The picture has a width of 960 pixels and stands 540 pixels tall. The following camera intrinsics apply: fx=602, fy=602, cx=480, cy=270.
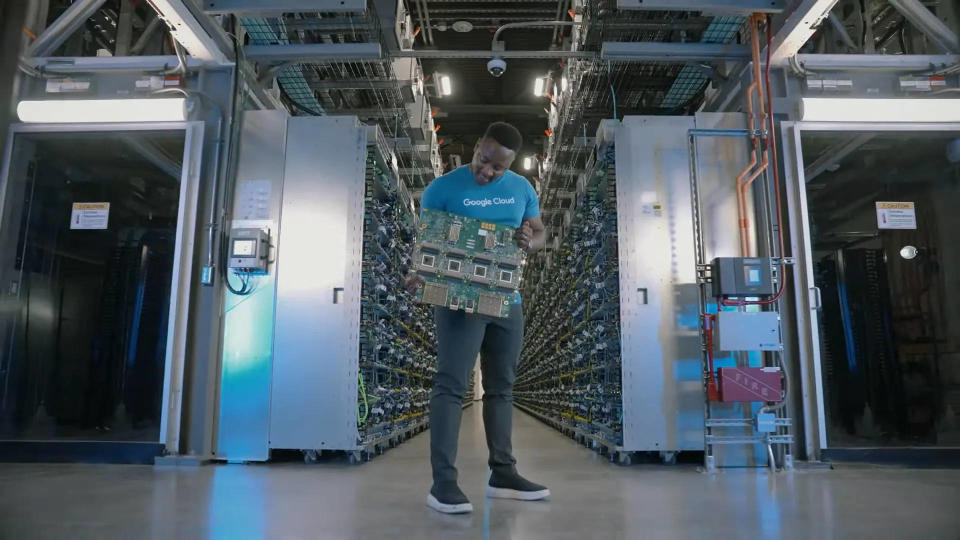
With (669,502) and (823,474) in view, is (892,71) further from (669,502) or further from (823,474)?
Result: (669,502)

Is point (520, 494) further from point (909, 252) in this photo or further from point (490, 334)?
point (909, 252)

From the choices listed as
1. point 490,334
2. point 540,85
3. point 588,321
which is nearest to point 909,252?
point 588,321

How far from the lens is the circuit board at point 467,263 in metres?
2.58

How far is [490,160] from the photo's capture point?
8.61 feet

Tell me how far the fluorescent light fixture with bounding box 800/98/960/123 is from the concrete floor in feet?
7.87

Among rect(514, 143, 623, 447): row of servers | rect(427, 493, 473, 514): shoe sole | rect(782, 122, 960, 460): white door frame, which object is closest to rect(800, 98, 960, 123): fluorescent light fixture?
rect(782, 122, 960, 460): white door frame

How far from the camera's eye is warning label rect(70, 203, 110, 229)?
4.79 metres

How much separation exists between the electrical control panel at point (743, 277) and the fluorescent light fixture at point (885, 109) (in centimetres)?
131

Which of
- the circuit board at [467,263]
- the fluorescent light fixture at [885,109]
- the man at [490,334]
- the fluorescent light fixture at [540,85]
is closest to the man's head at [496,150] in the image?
the man at [490,334]

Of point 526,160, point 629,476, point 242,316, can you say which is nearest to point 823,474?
point 629,476

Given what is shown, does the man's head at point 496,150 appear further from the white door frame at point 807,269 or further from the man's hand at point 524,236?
the white door frame at point 807,269

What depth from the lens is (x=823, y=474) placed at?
3682 mm

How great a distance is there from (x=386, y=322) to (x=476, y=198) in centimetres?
300

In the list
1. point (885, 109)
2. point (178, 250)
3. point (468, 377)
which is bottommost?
point (468, 377)
